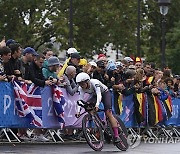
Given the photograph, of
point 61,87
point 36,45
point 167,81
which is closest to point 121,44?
point 36,45

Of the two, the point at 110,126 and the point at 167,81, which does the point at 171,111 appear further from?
the point at 110,126

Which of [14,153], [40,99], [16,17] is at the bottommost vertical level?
[14,153]

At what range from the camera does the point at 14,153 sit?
1236cm

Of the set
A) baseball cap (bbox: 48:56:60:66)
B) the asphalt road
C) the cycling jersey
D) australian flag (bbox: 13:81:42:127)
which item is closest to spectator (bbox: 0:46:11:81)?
australian flag (bbox: 13:81:42:127)

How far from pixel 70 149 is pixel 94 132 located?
29.1 inches

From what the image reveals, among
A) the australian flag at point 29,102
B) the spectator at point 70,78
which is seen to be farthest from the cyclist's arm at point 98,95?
the spectator at point 70,78

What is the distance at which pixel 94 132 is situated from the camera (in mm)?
13469

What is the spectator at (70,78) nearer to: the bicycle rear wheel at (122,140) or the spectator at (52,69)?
the spectator at (52,69)

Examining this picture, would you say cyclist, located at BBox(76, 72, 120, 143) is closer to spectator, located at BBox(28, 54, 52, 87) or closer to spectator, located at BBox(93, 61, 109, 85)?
spectator, located at BBox(28, 54, 52, 87)

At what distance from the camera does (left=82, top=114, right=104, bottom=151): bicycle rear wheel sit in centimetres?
1330

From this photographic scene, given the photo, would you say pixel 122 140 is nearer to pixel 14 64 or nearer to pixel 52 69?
pixel 52 69

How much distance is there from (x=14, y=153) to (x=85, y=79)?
2.19 metres

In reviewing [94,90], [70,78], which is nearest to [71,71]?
[70,78]

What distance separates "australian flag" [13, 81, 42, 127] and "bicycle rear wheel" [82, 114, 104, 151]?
59.1 inches
